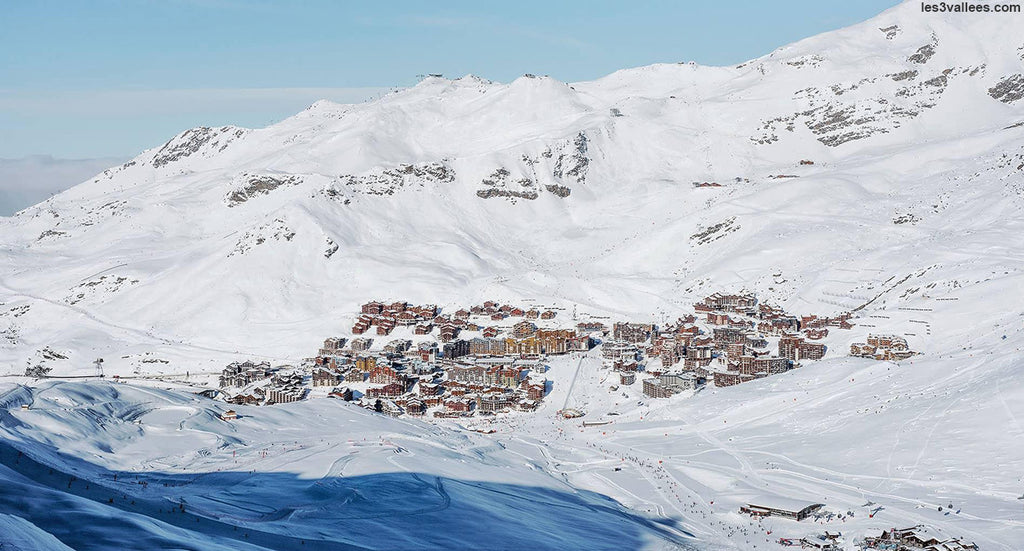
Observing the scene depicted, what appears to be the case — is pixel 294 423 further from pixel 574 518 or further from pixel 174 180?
pixel 174 180

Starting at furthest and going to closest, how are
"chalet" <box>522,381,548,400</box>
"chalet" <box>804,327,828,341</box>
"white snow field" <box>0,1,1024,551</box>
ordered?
→ "chalet" <box>804,327,828,341</box> → "chalet" <box>522,381,548,400</box> → "white snow field" <box>0,1,1024,551</box>

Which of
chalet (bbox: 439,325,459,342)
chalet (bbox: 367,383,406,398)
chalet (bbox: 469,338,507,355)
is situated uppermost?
chalet (bbox: 439,325,459,342)

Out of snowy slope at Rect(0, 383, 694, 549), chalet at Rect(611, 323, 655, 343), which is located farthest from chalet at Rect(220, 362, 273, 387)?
chalet at Rect(611, 323, 655, 343)

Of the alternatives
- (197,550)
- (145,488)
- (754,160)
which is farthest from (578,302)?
(197,550)

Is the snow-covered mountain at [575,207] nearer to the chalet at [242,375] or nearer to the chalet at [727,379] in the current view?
the chalet at [242,375]

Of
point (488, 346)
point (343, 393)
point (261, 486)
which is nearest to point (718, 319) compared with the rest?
point (488, 346)

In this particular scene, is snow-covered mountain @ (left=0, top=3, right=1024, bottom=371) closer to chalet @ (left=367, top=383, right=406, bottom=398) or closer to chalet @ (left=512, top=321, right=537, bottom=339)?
chalet @ (left=512, top=321, right=537, bottom=339)

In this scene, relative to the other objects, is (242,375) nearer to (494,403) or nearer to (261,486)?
(494,403)
